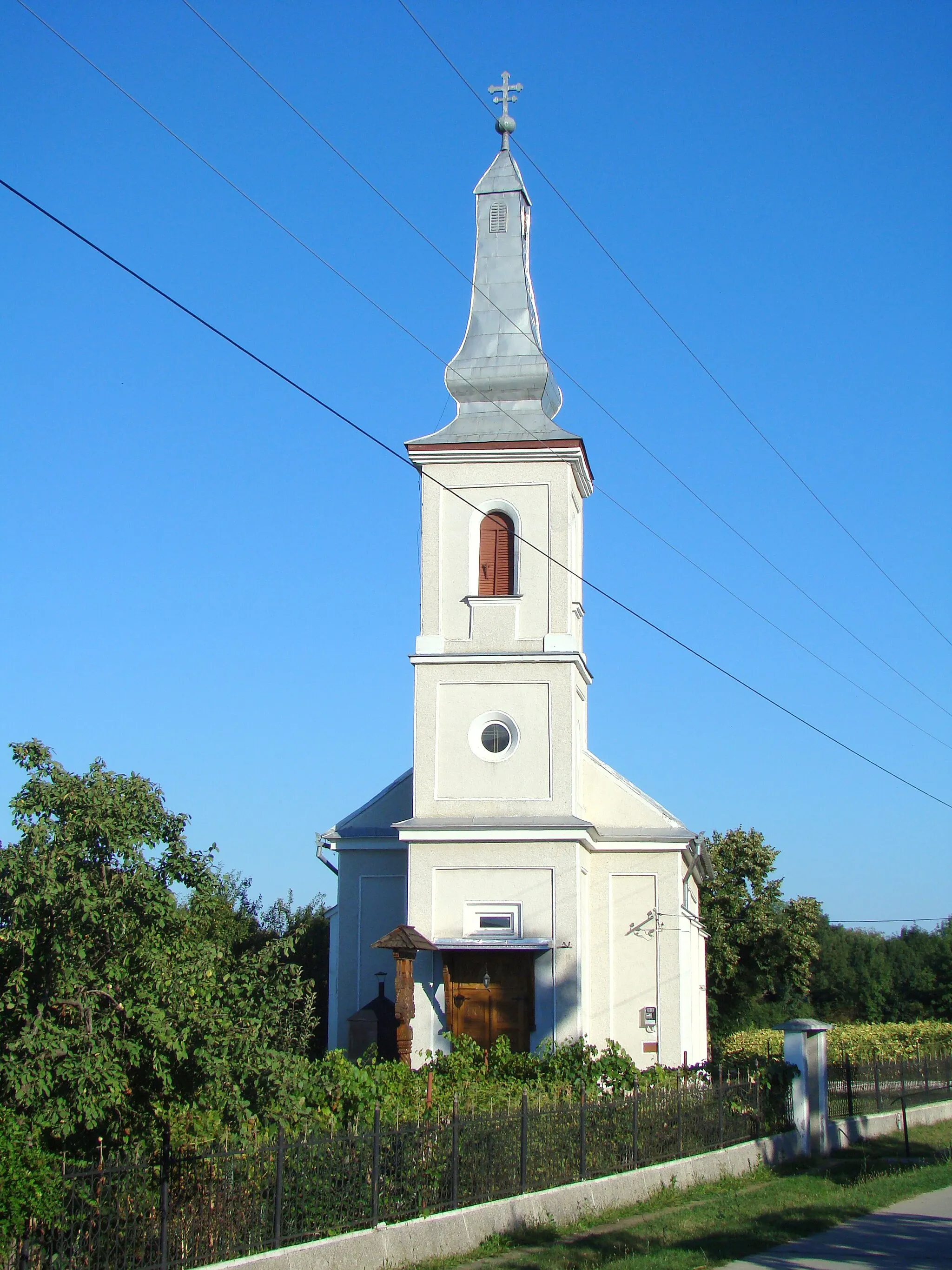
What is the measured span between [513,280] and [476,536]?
221 inches

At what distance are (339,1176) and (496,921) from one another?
12002 millimetres

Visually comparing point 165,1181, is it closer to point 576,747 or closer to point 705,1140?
point 705,1140

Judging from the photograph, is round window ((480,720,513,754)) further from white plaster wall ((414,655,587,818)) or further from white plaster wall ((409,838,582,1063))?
white plaster wall ((409,838,582,1063))

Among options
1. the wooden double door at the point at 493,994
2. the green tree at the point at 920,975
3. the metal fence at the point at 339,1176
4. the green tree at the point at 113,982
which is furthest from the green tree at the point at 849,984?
the green tree at the point at 113,982

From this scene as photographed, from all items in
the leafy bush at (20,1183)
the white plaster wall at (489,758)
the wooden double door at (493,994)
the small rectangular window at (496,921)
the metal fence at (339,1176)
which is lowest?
the metal fence at (339,1176)

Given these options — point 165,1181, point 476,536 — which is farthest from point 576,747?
point 165,1181

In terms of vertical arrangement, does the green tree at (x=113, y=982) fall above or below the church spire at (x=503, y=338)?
below

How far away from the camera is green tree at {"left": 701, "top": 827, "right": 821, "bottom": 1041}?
159ft

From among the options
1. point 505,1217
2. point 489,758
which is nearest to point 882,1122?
point 489,758

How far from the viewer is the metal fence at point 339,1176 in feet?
32.6

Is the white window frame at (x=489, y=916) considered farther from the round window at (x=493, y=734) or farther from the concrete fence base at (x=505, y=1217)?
the concrete fence base at (x=505, y=1217)

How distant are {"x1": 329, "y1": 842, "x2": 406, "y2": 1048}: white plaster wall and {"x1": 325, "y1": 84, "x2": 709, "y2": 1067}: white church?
4 cm

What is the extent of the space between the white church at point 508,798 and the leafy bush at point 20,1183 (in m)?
14.3

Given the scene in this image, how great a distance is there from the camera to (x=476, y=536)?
84.3ft
